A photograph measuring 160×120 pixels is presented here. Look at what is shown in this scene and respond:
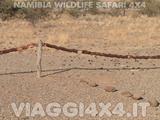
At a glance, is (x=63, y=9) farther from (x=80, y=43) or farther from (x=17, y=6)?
(x=80, y=43)

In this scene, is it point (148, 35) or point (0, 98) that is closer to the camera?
point (0, 98)

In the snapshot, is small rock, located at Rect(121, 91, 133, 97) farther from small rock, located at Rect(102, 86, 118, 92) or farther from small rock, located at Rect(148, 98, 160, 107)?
small rock, located at Rect(148, 98, 160, 107)

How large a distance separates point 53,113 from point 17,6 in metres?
35.5

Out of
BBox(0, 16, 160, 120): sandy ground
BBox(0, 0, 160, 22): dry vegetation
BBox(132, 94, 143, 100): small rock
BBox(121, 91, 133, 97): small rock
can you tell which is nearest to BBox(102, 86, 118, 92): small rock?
BBox(0, 16, 160, 120): sandy ground

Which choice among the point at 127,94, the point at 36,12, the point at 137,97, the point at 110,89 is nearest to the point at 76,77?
the point at 110,89

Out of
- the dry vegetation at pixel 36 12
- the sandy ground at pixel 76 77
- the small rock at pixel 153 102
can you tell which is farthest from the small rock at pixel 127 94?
the dry vegetation at pixel 36 12

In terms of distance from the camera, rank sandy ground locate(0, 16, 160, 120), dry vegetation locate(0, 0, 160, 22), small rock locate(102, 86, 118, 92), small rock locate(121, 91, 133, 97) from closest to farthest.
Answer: sandy ground locate(0, 16, 160, 120) → small rock locate(121, 91, 133, 97) → small rock locate(102, 86, 118, 92) → dry vegetation locate(0, 0, 160, 22)

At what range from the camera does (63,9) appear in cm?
5159

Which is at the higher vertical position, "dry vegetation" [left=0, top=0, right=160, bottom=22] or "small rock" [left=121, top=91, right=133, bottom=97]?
"small rock" [left=121, top=91, right=133, bottom=97]

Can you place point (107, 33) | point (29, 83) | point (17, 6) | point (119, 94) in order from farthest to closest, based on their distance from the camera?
point (17, 6) → point (107, 33) → point (29, 83) → point (119, 94)

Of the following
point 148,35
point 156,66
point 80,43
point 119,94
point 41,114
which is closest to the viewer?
point 41,114

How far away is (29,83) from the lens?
13133mm

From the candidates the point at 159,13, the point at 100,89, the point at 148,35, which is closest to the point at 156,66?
the point at 100,89

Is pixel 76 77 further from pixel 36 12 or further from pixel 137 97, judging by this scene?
pixel 36 12
